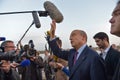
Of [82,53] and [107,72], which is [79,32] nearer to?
[82,53]

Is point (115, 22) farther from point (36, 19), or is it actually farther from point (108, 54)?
point (108, 54)

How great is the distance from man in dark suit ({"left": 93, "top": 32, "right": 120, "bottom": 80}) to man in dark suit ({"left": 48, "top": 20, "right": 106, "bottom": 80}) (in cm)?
17

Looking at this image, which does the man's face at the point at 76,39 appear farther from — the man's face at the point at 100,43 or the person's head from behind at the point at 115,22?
the person's head from behind at the point at 115,22

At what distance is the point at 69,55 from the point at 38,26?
48.4 inches

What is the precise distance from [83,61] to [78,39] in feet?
1.25

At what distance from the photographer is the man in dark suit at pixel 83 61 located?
450 cm

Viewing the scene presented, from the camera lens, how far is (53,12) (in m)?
4.31

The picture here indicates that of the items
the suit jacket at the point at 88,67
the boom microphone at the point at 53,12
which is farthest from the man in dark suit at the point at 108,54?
the boom microphone at the point at 53,12

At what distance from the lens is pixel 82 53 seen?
487 cm

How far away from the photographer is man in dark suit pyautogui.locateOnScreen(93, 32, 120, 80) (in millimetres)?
4691

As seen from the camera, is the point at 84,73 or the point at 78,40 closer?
the point at 84,73

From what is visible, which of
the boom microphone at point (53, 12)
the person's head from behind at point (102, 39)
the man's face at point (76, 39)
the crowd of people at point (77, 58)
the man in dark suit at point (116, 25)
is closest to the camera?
the man in dark suit at point (116, 25)

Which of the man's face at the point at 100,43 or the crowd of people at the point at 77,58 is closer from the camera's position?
the crowd of people at the point at 77,58

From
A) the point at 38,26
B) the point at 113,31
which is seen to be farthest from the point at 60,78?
the point at 113,31
